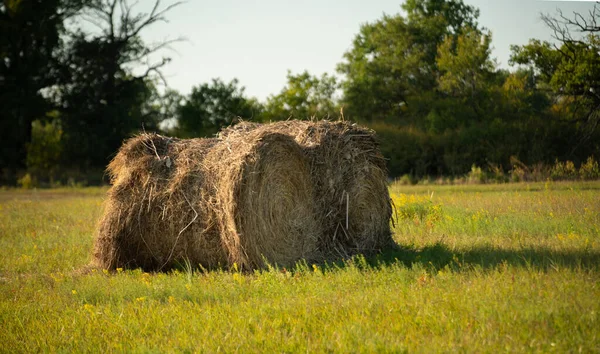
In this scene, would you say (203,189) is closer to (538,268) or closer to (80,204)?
(538,268)

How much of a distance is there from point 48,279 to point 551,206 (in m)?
9.15

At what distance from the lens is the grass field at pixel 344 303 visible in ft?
15.9

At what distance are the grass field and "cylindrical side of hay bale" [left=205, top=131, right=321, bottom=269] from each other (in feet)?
1.38

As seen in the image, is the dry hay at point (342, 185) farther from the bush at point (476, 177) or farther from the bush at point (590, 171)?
the bush at point (476, 177)

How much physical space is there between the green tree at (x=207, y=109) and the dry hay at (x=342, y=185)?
30969 mm

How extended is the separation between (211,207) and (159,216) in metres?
0.91

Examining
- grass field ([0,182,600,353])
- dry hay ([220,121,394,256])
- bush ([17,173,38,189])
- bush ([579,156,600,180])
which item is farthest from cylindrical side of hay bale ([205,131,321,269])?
bush ([17,173,38,189])

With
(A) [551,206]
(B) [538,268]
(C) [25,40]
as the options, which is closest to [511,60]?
(A) [551,206]

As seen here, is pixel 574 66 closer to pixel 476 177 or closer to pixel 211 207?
pixel 476 177

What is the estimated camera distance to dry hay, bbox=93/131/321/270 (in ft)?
25.7

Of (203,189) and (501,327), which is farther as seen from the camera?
(203,189)

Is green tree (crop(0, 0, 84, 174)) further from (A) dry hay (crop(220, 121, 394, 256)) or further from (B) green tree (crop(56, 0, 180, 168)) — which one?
(A) dry hay (crop(220, 121, 394, 256))

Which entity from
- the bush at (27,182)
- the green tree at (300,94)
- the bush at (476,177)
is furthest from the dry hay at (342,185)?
the green tree at (300,94)

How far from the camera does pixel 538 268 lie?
6.64 m
